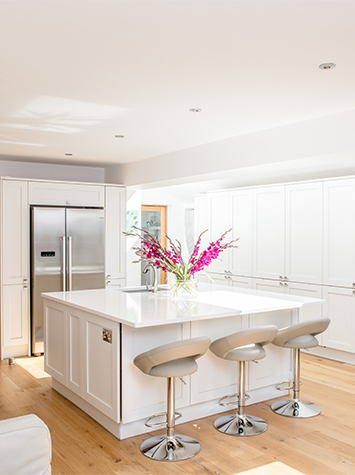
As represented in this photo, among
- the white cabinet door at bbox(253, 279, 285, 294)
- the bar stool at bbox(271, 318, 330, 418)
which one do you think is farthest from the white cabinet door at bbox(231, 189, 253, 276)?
the bar stool at bbox(271, 318, 330, 418)

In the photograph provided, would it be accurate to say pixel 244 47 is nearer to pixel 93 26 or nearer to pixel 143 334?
pixel 93 26

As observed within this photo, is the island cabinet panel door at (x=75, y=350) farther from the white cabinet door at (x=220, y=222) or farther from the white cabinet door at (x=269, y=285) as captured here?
the white cabinet door at (x=220, y=222)

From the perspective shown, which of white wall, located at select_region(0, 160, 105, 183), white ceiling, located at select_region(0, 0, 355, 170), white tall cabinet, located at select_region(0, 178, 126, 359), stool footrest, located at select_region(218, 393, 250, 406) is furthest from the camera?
white wall, located at select_region(0, 160, 105, 183)

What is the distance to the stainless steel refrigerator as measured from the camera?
220 inches

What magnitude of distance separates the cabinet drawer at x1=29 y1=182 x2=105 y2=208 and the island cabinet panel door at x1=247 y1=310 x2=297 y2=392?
10.1 ft

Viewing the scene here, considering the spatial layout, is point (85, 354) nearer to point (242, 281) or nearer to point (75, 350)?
point (75, 350)

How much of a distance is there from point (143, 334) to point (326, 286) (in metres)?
2.72

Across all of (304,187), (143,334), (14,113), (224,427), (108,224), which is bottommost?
(224,427)

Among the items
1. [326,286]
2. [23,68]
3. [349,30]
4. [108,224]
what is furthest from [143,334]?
[108,224]

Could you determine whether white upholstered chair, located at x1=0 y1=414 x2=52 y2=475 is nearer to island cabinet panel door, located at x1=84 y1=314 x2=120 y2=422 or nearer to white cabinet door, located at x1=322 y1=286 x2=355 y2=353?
island cabinet panel door, located at x1=84 y1=314 x2=120 y2=422

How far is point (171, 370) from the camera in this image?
2938mm

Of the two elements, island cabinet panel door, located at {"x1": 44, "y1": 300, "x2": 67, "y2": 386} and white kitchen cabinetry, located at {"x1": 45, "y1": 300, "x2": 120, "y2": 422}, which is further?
island cabinet panel door, located at {"x1": 44, "y1": 300, "x2": 67, "y2": 386}

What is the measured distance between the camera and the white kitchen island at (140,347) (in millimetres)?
3180

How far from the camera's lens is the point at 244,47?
2451mm
